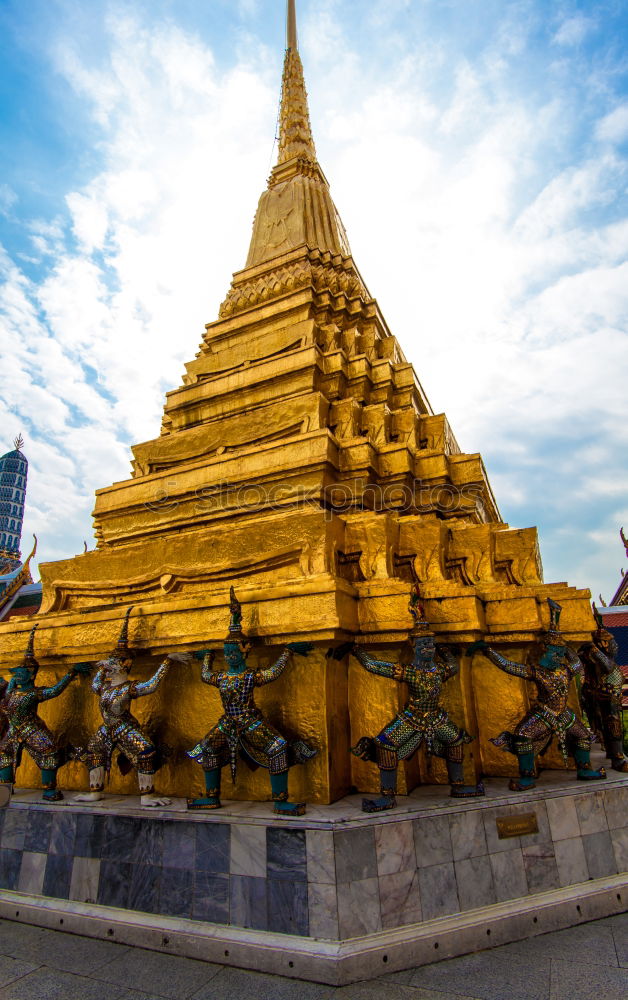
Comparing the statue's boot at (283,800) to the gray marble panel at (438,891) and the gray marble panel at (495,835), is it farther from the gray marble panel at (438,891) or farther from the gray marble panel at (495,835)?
the gray marble panel at (495,835)

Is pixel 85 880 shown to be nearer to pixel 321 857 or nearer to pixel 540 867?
pixel 321 857

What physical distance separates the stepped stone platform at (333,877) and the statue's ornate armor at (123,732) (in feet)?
1.44

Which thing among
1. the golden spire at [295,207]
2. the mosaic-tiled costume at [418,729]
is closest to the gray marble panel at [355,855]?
the mosaic-tiled costume at [418,729]

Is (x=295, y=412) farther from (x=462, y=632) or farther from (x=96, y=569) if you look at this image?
(x=462, y=632)

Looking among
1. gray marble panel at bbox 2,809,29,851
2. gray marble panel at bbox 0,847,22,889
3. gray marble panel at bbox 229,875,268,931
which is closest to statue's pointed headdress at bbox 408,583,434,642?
gray marble panel at bbox 229,875,268,931

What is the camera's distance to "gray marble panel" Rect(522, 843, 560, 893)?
484cm

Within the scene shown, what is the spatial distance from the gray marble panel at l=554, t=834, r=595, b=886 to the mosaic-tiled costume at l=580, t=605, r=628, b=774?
6.68 feet

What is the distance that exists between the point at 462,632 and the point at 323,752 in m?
2.01

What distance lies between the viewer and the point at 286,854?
4434 millimetres

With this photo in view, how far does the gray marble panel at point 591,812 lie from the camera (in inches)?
203

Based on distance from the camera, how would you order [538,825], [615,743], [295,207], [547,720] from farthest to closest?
[295,207] → [615,743] → [547,720] → [538,825]

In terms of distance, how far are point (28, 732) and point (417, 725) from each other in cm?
459

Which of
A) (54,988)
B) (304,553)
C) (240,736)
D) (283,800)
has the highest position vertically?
(304,553)

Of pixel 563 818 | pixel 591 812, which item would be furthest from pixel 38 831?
pixel 591 812
